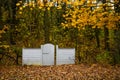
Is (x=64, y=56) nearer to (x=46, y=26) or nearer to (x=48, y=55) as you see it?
(x=48, y=55)

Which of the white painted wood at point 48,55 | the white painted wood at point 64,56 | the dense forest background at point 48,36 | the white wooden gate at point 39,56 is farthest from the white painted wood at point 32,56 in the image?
the dense forest background at point 48,36

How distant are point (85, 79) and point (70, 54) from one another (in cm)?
609

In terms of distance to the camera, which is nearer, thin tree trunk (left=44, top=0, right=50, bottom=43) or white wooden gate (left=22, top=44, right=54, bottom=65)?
white wooden gate (left=22, top=44, right=54, bottom=65)

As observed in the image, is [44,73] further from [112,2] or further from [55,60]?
[112,2]

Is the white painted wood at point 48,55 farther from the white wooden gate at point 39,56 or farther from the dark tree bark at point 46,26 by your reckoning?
the dark tree bark at point 46,26

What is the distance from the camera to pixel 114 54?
17906 millimetres

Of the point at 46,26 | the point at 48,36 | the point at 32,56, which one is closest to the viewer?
the point at 32,56

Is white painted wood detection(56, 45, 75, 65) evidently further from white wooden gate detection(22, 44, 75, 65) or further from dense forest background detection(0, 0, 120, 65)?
dense forest background detection(0, 0, 120, 65)

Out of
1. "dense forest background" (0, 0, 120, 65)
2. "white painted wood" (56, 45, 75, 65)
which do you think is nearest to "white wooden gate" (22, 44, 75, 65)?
"white painted wood" (56, 45, 75, 65)

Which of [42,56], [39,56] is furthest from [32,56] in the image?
[42,56]

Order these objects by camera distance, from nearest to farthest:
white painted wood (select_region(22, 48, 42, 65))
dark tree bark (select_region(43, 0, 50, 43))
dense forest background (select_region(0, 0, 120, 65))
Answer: white painted wood (select_region(22, 48, 42, 65)), dense forest background (select_region(0, 0, 120, 65)), dark tree bark (select_region(43, 0, 50, 43))

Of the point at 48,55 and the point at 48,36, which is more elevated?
the point at 48,55

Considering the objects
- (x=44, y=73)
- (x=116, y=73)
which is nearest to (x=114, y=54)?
(x=116, y=73)

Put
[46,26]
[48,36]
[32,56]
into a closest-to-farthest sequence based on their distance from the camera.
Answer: [32,56] < [48,36] < [46,26]
